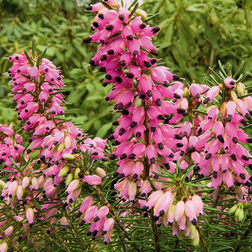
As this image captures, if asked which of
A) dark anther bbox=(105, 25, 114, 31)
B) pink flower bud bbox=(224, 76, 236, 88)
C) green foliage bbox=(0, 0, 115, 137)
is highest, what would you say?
dark anther bbox=(105, 25, 114, 31)

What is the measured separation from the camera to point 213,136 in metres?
1.22

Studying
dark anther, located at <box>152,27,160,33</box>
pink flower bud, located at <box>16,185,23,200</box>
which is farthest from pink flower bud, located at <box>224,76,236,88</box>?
pink flower bud, located at <box>16,185,23,200</box>

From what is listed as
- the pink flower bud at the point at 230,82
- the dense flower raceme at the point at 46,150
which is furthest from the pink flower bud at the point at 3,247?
the pink flower bud at the point at 230,82

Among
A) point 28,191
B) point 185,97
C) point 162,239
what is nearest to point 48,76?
point 28,191

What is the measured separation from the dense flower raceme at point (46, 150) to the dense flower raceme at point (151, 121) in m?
0.17

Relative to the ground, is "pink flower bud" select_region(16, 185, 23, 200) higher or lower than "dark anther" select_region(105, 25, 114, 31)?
lower

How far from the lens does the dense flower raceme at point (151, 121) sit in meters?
1.05

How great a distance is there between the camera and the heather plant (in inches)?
42.3

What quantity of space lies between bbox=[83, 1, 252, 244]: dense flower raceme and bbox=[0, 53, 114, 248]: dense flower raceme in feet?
0.56

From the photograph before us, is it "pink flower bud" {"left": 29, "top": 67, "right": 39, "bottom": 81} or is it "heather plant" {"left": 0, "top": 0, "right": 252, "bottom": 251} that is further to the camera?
"pink flower bud" {"left": 29, "top": 67, "right": 39, "bottom": 81}

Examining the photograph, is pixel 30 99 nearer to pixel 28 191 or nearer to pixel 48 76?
pixel 48 76

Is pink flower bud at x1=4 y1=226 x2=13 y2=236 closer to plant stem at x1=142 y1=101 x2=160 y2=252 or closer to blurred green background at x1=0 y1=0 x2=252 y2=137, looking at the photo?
plant stem at x1=142 y1=101 x2=160 y2=252

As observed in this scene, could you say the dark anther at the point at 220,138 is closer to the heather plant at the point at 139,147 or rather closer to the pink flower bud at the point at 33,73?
the heather plant at the point at 139,147

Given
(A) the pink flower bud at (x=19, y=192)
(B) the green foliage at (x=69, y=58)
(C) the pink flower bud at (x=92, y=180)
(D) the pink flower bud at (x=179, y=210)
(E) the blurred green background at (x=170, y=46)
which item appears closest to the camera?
(D) the pink flower bud at (x=179, y=210)
